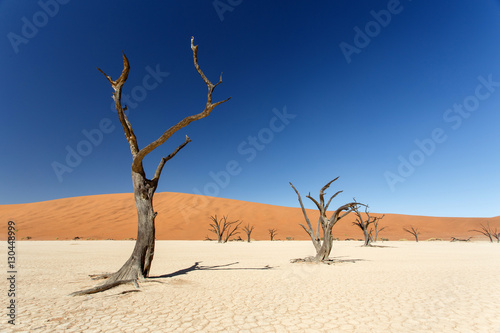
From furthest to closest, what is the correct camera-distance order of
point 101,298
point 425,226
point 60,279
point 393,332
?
point 425,226 → point 60,279 → point 101,298 → point 393,332

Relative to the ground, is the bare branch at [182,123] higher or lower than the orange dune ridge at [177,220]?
higher

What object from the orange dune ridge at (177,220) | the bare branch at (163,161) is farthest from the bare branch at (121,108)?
the orange dune ridge at (177,220)

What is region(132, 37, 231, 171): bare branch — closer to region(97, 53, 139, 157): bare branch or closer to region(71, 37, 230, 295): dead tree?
region(71, 37, 230, 295): dead tree

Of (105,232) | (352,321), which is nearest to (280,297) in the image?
(352,321)

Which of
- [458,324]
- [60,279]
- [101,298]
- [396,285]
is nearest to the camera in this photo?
[458,324]

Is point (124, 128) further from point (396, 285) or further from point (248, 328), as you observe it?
point (396, 285)

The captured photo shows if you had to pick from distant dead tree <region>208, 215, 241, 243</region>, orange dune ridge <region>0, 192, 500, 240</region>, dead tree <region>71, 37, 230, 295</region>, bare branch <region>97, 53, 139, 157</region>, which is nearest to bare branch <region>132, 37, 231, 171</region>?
dead tree <region>71, 37, 230, 295</region>

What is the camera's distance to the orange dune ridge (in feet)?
127

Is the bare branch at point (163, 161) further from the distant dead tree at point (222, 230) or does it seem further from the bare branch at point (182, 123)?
the distant dead tree at point (222, 230)

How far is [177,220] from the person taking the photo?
1813 inches

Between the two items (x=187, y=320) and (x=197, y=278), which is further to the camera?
Answer: (x=197, y=278)

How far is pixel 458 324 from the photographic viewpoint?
142 inches

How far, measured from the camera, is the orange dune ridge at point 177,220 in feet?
127

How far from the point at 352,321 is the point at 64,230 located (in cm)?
4753
